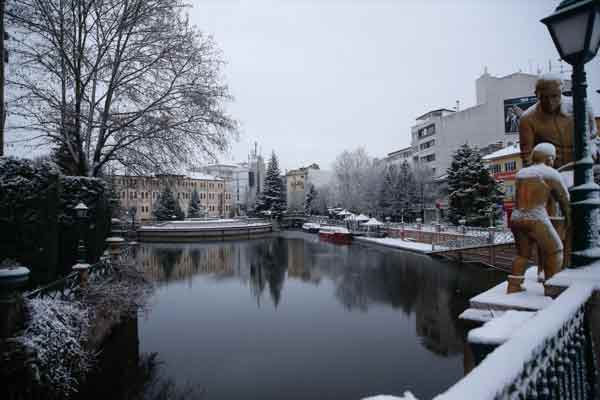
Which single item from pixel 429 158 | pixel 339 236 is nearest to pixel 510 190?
pixel 339 236

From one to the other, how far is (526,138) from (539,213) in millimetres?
1277

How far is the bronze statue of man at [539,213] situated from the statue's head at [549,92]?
0.85 meters

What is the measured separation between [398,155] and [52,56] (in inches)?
2501

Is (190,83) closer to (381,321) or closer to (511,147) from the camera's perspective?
(381,321)

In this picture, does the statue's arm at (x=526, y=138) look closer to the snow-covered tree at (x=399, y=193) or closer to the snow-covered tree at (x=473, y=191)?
the snow-covered tree at (x=473, y=191)

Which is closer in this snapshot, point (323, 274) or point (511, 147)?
point (323, 274)

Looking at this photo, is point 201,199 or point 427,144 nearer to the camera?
point 427,144

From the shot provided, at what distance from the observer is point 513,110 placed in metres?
38.3

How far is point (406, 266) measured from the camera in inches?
780

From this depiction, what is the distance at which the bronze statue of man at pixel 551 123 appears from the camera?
160 inches

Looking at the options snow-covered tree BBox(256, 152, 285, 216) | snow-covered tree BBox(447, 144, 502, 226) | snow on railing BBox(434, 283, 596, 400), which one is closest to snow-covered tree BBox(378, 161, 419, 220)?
snow-covered tree BBox(447, 144, 502, 226)

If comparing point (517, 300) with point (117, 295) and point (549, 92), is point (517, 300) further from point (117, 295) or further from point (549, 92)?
point (117, 295)

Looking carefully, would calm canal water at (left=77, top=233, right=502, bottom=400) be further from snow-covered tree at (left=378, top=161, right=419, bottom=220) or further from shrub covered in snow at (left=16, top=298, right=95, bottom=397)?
snow-covered tree at (left=378, top=161, right=419, bottom=220)

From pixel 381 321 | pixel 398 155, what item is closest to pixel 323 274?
pixel 381 321
